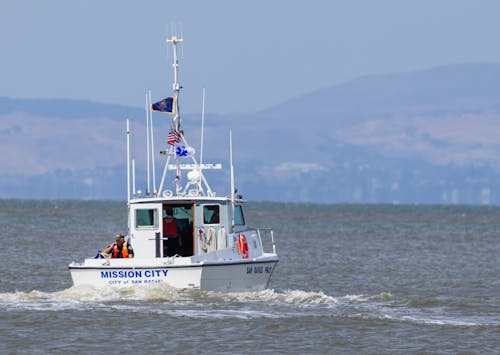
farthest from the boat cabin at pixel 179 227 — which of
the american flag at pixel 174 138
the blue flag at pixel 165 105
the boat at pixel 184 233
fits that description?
the blue flag at pixel 165 105

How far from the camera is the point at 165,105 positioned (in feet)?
124

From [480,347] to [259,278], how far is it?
932cm

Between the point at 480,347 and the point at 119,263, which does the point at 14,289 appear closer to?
the point at 119,263

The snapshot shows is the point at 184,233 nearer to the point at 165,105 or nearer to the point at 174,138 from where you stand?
the point at 174,138

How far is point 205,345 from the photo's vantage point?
3022 cm

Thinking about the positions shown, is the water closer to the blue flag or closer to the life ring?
the life ring

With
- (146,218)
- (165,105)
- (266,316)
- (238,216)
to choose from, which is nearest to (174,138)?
(165,105)

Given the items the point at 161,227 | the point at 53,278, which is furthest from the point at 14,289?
the point at 161,227

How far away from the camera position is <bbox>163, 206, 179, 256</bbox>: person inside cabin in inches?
1491

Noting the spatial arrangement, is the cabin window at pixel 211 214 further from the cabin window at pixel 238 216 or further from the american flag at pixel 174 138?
the american flag at pixel 174 138

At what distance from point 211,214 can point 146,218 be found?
5.90 feet

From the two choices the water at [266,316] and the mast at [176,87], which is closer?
the water at [266,316]

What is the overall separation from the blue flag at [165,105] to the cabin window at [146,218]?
8.65ft

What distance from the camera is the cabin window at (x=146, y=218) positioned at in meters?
37.7
